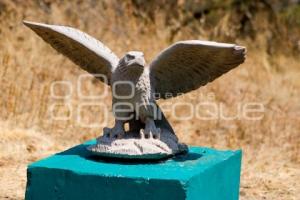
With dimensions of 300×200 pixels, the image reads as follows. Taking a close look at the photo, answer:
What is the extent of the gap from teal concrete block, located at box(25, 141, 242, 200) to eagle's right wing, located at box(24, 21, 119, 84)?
1.87 ft

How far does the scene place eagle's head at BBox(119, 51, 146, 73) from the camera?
144 inches

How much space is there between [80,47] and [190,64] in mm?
688

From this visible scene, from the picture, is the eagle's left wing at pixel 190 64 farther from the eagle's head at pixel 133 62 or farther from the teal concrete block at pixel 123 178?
the teal concrete block at pixel 123 178

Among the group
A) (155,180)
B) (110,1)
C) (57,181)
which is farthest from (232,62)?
(110,1)

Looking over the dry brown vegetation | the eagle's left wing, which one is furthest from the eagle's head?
the dry brown vegetation

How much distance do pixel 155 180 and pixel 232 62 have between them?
2.76 feet

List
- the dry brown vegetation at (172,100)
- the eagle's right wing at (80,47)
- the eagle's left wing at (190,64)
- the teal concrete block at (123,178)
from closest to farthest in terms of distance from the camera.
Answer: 1. the teal concrete block at (123,178)
2. the eagle's left wing at (190,64)
3. the eagle's right wing at (80,47)
4. the dry brown vegetation at (172,100)

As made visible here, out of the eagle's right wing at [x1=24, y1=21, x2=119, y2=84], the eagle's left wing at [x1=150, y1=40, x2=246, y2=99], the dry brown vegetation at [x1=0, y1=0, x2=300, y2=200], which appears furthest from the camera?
the dry brown vegetation at [x1=0, y1=0, x2=300, y2=200]

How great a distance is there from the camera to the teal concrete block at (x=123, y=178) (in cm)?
337

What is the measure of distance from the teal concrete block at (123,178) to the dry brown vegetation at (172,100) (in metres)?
1.50

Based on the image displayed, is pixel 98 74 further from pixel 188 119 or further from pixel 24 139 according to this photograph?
pixel 188 119

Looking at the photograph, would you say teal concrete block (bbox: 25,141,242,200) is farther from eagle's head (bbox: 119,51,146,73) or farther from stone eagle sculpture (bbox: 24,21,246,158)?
eagle's head (bbox: 119,51,146,73)

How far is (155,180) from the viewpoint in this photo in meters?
3.35

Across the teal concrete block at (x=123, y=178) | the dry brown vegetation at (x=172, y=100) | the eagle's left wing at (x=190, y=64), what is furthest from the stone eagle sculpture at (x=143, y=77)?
the dry brown vegetation at (x=172, y=100)
